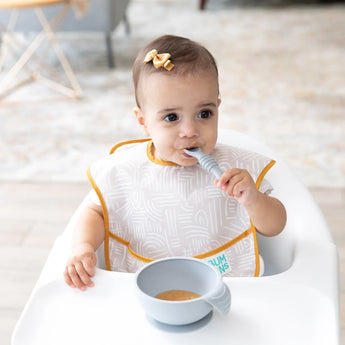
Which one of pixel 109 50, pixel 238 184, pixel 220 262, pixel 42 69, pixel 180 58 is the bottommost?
pixel 42 69

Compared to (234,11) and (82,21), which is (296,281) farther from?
(234,11)

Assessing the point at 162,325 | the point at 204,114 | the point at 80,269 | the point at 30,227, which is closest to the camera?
the point at 162,325

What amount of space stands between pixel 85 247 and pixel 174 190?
0.65 ft

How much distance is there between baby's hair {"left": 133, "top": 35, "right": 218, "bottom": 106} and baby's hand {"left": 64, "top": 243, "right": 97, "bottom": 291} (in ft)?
1.03

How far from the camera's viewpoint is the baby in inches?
38.1

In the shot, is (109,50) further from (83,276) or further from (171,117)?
(83,276)

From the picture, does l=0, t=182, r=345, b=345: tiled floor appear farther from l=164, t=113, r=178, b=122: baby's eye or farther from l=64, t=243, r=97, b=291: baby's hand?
l=164, t=113, r=178, b=122: baby's eye

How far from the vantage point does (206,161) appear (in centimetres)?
94

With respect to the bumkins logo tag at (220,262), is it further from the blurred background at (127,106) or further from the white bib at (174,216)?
the blurred background at (127,106)

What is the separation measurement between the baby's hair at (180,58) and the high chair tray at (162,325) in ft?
1.12

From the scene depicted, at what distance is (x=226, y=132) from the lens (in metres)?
1.36

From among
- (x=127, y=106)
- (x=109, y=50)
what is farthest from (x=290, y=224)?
(x=109, y=50)

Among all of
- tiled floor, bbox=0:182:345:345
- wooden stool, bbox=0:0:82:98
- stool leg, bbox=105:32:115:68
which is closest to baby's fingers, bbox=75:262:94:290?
tiled floor, bbox=0:182:345:345

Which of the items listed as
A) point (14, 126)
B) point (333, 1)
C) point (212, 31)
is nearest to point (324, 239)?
point (14, 126)
